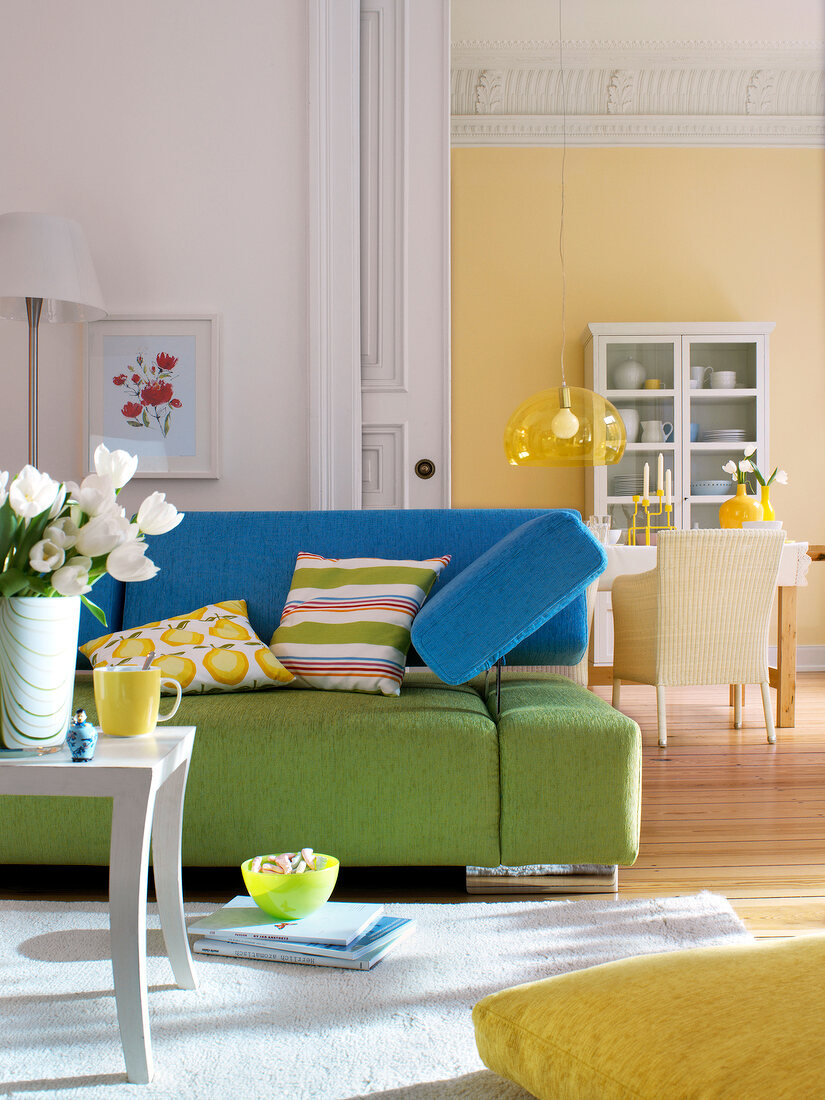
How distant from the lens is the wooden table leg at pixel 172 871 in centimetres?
138

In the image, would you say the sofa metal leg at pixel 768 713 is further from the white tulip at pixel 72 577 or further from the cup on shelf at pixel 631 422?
the white tulip at pixel 72 577

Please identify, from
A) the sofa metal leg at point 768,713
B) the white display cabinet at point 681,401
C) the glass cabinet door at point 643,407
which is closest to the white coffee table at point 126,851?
the sofa metal leg at point 768,713

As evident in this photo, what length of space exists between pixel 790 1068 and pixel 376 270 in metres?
2.84

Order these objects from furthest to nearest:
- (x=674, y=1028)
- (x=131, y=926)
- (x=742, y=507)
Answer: (x=742, y=507), (x=131, y=926), (x=674, y=1028)

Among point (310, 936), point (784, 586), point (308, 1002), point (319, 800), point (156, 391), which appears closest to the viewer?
point (308, 1002)

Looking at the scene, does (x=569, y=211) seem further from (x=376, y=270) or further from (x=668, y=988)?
(x=668, y=988)

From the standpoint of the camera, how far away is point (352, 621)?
221 cm

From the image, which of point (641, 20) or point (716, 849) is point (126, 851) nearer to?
point (716, 849)

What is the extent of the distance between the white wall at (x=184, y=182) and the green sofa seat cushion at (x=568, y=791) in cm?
150

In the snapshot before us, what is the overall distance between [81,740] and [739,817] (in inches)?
75.3

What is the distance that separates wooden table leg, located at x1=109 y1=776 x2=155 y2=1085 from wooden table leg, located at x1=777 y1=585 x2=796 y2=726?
3.26 meters

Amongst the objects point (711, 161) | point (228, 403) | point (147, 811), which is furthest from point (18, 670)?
point (711, 161)

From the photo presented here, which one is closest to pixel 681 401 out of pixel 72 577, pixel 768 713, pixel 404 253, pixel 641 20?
pixel 641 20

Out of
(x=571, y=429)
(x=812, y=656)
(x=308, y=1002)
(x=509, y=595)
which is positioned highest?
(x=571, y=429)
